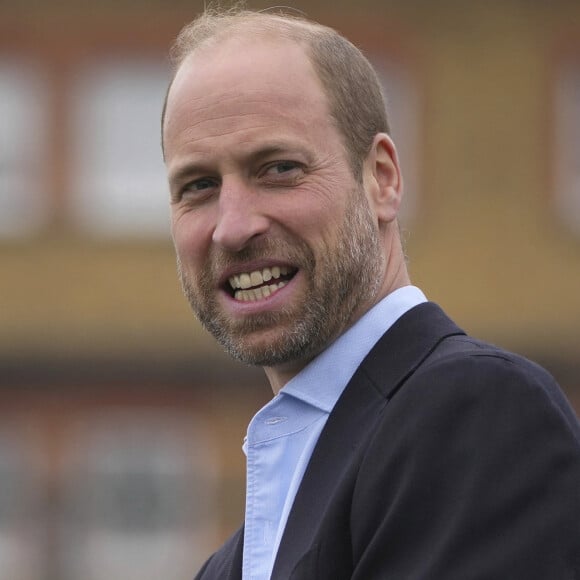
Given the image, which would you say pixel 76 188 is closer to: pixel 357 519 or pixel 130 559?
pixel 130 559

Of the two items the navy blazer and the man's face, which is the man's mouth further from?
the navy blazer

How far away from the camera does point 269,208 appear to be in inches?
109

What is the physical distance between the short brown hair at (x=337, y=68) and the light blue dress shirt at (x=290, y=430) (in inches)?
13.4

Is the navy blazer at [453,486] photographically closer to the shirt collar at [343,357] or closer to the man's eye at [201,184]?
the shirt collar at [343,357]

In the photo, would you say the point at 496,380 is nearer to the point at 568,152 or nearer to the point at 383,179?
the point at 383,179

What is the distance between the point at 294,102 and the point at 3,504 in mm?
15421

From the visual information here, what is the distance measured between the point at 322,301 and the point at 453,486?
23.6 inches

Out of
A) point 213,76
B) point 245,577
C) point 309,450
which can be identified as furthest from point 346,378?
point 213,76

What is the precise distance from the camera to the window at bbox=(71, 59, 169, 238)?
1769 centimetres

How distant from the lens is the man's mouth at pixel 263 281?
9.15ft

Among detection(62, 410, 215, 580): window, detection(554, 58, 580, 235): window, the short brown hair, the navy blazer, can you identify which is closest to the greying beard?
the short brown hair

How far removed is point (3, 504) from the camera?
58.1 feet

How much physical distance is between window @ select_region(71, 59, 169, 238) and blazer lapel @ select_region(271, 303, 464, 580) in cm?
1502

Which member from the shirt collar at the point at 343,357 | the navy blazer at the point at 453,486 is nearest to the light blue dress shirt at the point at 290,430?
the shirt collar at the point at 343,357
